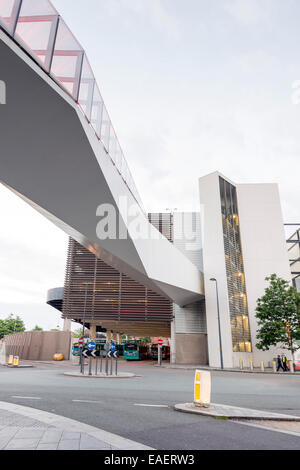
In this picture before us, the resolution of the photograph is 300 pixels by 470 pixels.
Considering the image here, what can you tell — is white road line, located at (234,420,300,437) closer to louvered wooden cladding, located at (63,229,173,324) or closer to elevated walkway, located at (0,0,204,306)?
elevated walkway, located at (0,0,204,306)

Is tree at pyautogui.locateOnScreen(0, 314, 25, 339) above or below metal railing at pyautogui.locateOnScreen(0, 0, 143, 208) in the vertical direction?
below

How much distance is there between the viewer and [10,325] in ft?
248

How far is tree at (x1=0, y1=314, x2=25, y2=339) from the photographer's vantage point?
2921 inches

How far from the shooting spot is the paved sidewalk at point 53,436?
4.19m

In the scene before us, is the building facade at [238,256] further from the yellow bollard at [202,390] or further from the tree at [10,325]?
the tree at [10,325]

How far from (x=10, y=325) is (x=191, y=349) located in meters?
57.3

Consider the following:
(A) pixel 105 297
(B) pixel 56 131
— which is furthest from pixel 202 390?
(A) pixel 105 297

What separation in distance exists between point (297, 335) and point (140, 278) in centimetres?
1610

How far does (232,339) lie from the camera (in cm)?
3008

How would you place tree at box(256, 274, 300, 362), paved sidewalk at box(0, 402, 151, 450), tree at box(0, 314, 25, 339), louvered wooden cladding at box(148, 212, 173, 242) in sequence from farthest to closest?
tree at box(0, 314, 25, 339) → louvered wooden cladding at box(148, 212, 173, 242) → tree at box(256, 274, 300, 362) → paved sidewalk at box(0, 402, 151, 450)

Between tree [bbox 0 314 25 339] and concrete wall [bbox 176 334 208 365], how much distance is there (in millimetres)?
54445

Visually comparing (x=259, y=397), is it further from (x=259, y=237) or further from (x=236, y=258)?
(x=259, y=237)

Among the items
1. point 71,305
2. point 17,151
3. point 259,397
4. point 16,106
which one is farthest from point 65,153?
point 71,305

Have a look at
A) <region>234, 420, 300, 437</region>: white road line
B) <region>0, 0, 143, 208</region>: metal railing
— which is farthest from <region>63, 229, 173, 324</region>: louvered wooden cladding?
<region>234, 420, 300, 437</region>: white road line
